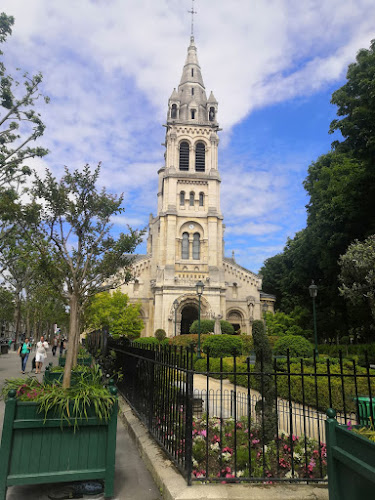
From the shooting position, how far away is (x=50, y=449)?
3.63 metres

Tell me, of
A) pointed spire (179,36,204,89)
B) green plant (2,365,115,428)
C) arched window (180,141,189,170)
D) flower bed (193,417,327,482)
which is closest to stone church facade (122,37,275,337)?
arched window (180,141,189,170)

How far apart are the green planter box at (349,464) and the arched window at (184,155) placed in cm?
3813

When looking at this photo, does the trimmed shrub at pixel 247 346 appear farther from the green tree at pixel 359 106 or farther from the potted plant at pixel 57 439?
the potted plant at pixel 57 439

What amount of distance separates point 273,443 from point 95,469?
2.56 meters

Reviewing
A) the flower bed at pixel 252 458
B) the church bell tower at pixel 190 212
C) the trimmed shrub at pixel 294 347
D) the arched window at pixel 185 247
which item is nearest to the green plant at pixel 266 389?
the flower bed at pixel 252 458

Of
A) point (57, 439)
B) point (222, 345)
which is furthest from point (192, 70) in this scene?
point (57, 439)

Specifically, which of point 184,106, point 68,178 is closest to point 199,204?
point 184,106

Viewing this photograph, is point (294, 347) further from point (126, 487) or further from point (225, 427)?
point (126, 487)

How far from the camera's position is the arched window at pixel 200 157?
3917 cm

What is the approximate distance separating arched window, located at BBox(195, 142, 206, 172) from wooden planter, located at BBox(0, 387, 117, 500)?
122 ft

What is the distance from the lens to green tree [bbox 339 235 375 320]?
55.0ft

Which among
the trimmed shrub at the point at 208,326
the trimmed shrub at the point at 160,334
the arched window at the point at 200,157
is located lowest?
the trimmed shrub at the point at 160,334

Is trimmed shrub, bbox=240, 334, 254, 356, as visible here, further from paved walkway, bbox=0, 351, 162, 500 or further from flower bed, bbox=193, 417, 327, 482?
paved walkway, bbox=0, 351, 162, 500

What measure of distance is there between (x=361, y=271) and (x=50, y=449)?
55.2ft
